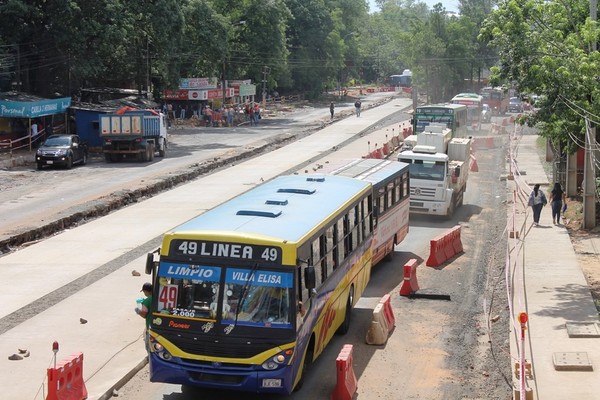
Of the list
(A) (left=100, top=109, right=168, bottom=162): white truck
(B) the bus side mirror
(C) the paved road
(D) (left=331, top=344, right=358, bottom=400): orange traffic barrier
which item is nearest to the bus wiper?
(B) the bus side mirror

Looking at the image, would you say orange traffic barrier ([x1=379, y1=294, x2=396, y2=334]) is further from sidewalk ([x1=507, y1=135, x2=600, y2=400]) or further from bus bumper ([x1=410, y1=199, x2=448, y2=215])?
bus bumper ([x1=410, y1=199, x2=448, y2=215])

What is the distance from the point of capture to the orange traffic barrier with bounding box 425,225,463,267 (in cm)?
2394

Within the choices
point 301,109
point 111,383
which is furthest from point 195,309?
point 301,109

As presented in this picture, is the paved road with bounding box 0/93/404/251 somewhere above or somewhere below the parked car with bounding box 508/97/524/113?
below

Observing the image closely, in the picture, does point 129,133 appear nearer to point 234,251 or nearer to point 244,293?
point 234,251

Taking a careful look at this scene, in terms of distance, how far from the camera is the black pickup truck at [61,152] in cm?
4459

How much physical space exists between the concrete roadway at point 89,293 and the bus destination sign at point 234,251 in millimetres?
2549

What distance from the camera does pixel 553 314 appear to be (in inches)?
740

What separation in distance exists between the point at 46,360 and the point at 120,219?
14989mm

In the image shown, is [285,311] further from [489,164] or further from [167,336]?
[489,164]

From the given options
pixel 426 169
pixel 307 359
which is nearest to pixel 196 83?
pixel 426 169

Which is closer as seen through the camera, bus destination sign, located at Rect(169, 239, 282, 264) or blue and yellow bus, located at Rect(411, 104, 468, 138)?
bus destination sign, located at Rect(169, 239, 282, 264)

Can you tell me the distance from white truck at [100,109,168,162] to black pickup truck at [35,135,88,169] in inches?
58.1

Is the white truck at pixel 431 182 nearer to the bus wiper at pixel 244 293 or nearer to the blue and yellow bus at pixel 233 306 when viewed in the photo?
the blue and yellow bus at pixel 233 306
